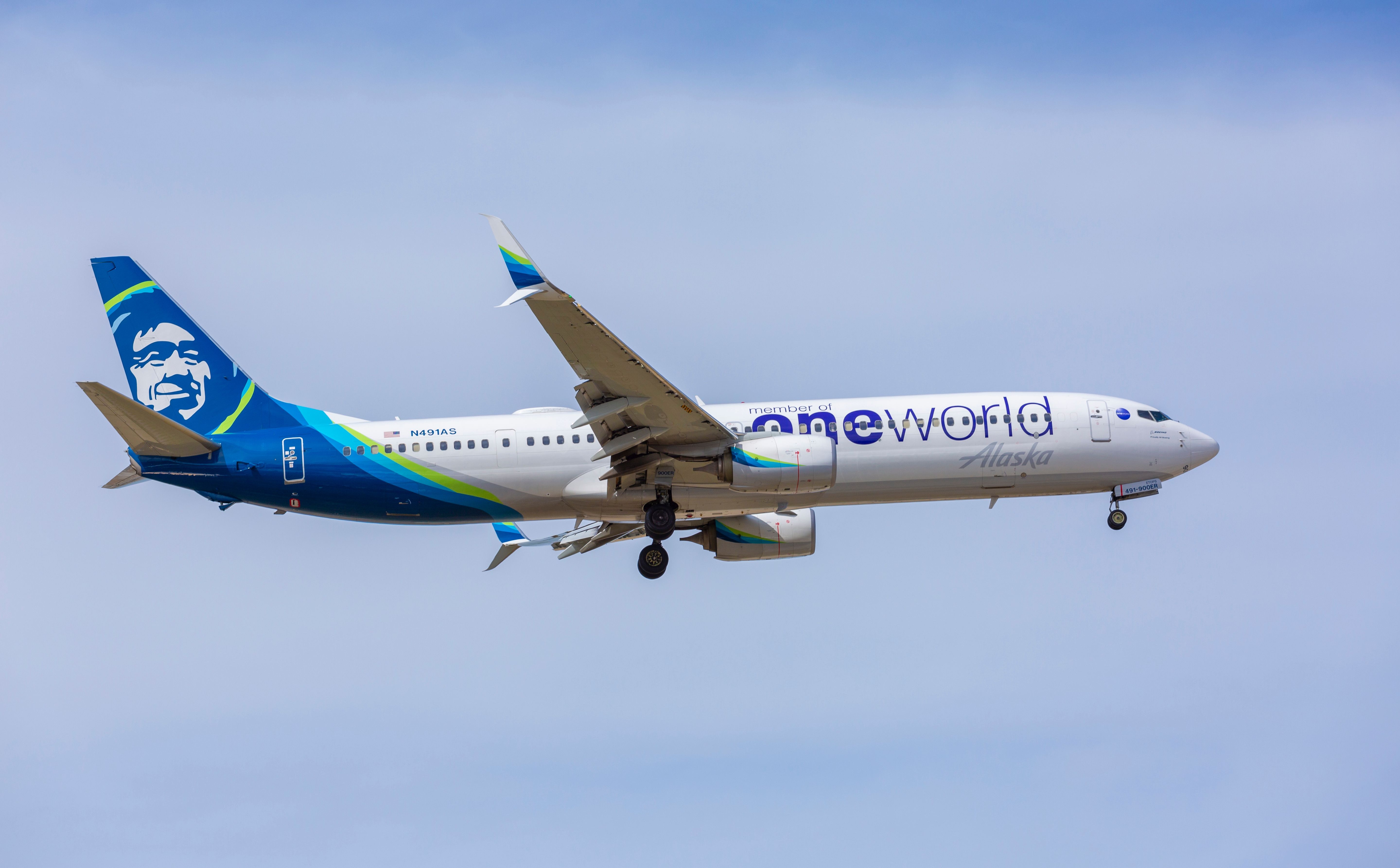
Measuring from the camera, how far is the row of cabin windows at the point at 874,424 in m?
38.3

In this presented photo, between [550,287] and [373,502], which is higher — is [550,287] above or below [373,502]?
above

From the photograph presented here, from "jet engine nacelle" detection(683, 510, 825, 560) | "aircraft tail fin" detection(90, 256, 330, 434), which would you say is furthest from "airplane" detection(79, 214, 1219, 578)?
"jet engine nacelle" detection(683, 510, 825, 560)

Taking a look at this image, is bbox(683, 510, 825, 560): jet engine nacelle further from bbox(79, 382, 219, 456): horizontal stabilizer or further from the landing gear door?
bbox(79, 382, 219, 456): horizontal stabilizer

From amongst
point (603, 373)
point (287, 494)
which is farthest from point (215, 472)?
point (603, 373)

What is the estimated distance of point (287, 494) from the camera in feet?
124

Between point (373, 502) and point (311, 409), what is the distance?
3.43 metres

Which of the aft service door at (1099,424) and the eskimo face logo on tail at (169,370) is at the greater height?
the eskimo face logo on tail at (169,370)

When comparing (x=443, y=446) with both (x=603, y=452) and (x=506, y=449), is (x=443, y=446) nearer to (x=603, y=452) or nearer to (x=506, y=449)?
(x=506, y=449)

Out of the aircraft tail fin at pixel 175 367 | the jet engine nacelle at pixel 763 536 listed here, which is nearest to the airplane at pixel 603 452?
the aircraft tail fin at pixel 175 367

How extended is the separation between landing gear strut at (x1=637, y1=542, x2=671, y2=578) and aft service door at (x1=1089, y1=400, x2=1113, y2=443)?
42.7 ft

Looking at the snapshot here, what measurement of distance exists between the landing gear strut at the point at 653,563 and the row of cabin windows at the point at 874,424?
4.33 m

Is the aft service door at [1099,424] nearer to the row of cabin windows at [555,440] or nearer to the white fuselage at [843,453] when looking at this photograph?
the white fuselage at [843,453]

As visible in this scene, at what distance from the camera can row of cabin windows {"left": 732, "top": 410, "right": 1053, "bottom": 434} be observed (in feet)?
126

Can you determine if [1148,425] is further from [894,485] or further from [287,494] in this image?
[287,494]
